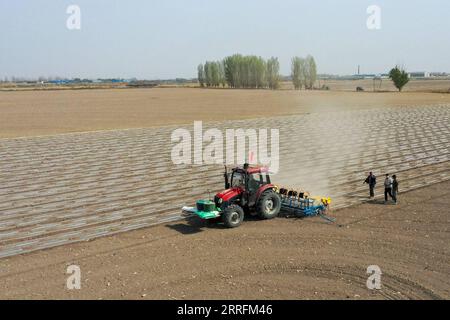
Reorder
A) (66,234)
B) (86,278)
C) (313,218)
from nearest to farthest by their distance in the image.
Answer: (86,278) → (66,234) → (313,218)

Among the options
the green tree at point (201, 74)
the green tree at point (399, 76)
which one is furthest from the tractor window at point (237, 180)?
the green tree at point (201, 74)

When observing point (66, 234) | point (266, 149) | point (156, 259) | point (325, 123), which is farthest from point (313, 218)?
point (325, 123)

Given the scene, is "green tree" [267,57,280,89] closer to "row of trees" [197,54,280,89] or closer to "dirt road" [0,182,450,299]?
"row of trees" [197,54,280,89]

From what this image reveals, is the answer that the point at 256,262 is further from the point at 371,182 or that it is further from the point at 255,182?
the point at 371,182

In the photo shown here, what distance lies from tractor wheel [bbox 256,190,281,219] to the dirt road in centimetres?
27

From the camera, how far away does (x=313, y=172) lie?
18406 millimetres

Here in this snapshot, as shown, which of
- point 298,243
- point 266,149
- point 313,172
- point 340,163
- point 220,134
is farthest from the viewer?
point 220,134

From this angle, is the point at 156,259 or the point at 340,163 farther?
the point at 340,163

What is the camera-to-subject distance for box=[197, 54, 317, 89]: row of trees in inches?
4156

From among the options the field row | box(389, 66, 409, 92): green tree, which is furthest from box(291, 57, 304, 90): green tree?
the field row

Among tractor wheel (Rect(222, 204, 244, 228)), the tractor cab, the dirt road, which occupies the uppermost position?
the tractor cab

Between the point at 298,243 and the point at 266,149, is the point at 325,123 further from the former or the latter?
the point at 298,243

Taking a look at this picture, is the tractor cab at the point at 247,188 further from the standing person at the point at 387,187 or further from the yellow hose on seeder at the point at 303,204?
the standing person at the point at 387,187

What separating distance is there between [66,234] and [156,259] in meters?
3.31
